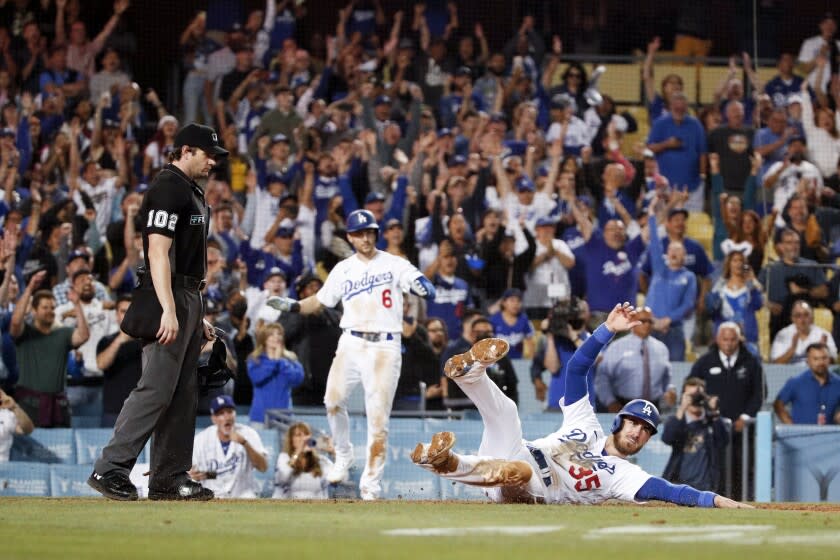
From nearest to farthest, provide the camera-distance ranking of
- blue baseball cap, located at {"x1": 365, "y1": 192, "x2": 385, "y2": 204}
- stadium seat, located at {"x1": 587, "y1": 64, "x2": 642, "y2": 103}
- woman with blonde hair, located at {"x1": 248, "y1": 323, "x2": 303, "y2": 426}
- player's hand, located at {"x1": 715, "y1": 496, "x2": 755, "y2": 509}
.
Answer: player's hand, located at {"x1": 715, "y1": 496, "x2": 755, "y2": 509} < woman with blonde hair, located at {"x1": 248, "y1": 323, "x2": 303, "y2": 426} < blue baseball cap, located at {"x1": 365, "y1": 192, "x2": 385, "y2": 204} < stadium seat, located at {"x1": 587, "y1": 64, "x2": 642, "y2": 103}

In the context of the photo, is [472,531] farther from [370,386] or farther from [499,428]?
[370,386]

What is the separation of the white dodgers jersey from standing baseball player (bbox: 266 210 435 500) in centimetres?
212

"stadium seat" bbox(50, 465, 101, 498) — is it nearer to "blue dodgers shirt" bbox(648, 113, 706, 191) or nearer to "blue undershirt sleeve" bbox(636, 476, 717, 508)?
"blue undershirt sleeve" bbox(636, 476, 717, 508)

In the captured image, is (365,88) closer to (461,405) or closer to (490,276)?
(490,276)

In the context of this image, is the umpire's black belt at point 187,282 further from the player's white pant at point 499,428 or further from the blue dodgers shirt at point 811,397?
the blue dodgers shirt at point 811,397

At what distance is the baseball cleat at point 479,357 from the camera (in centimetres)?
691

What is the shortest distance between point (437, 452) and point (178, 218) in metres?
1.67

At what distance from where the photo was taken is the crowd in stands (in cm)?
1190

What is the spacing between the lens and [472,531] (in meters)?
5.22

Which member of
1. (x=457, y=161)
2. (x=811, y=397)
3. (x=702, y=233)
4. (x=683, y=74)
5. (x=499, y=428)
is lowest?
(x=499, y=428)

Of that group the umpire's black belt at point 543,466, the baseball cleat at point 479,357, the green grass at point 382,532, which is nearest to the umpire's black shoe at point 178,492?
the green grass at point 382,532

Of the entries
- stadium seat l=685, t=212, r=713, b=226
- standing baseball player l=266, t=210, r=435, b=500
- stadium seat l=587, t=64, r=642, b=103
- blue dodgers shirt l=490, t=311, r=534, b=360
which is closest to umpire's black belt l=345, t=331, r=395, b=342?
standing baseball player l=266, t=210, r=435, b=500

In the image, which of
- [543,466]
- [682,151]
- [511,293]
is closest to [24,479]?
[511,293]

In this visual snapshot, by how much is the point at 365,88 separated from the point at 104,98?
2.98m
